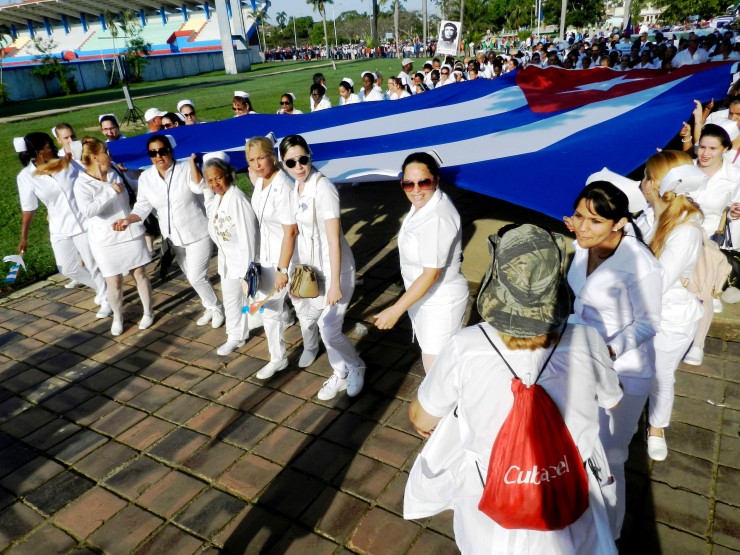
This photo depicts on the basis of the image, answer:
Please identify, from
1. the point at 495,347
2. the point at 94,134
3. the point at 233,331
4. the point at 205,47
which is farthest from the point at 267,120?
the point at 205,47

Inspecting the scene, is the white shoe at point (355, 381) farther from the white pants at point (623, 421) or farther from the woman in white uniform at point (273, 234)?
the white pants at point (623, 421)

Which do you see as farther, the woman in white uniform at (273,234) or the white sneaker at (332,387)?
the white sneaker at (332,387)

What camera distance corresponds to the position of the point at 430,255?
104 inches

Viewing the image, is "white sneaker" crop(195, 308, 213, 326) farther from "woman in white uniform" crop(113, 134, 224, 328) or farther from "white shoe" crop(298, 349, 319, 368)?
"white shoe" crop(298, 349, 319, 368)

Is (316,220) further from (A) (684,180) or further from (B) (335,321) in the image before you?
(A) (684,180)

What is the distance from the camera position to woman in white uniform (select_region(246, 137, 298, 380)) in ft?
11.2

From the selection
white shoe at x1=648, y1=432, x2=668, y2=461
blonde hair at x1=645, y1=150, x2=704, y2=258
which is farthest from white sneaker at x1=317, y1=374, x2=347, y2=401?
blonde hair at x1=645, y1=150, x2=704, y2=258

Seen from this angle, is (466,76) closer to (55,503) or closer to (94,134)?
(94,134)

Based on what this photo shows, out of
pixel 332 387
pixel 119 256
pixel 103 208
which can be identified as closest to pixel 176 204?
pixel 103 208

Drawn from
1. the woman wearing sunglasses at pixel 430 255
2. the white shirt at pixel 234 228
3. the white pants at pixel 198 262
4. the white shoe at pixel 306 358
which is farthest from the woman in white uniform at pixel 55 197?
the woman wearing sunglasses at pixel 430 255

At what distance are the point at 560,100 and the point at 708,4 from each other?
50.6m

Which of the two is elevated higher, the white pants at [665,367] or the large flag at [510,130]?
the large flag at [510,130]

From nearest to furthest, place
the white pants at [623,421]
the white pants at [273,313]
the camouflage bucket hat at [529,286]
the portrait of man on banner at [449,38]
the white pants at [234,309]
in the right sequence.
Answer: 1. the camouflage bucket hat at [529,286]
2. the white pants at [623,421]
3. the white pants at [273,313]
4. the white pants at [234,309]
5. the portrait of man on banner at [449,38]

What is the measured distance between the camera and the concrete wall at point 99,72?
107 ft
